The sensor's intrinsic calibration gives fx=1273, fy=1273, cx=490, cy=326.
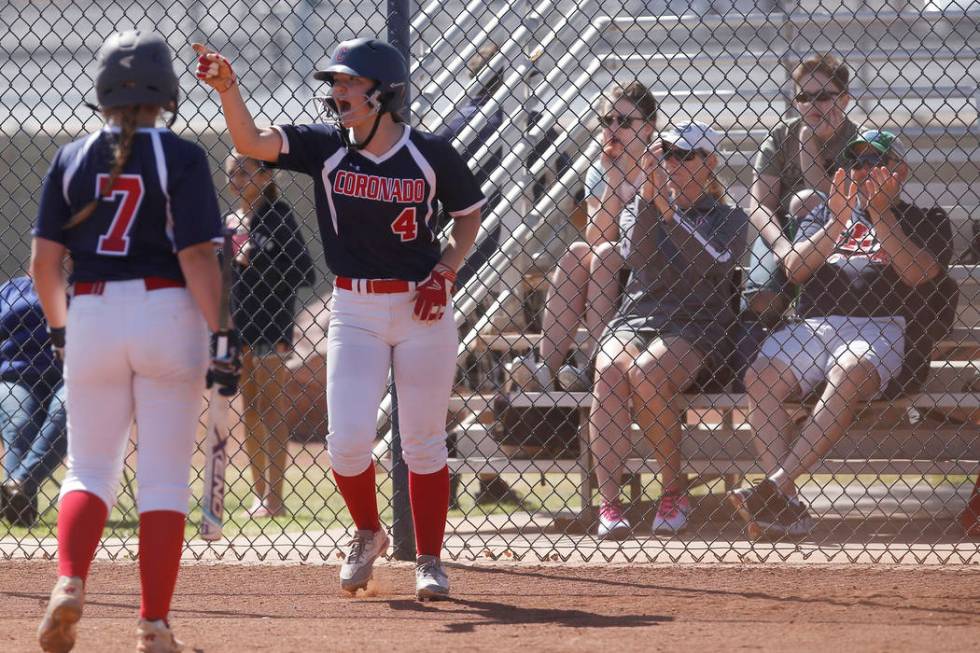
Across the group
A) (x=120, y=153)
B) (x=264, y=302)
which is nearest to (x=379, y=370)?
(x=120, y=153)

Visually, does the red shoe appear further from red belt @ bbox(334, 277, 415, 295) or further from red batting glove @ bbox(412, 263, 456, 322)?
red belt @ bbox(334, 277, 415, 295)

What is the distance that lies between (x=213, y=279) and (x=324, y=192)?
3.44 feet

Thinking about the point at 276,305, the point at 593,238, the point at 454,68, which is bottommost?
the point at 276,305

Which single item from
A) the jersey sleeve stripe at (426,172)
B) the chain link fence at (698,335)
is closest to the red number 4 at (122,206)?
the jersey sleeve stripe at (426,172)

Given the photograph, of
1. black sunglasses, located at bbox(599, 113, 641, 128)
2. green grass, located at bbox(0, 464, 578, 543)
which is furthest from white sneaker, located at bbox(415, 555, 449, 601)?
black sunglasses, located at bbox(599, 113, 641, 128)

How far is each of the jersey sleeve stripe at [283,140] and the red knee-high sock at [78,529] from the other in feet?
4.58

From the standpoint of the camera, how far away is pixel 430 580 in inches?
174

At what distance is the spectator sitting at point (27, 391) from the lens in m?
6.57

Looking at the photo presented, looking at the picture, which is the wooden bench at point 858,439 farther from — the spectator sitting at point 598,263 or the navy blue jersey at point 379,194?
the navy blue jersey at point 379,194

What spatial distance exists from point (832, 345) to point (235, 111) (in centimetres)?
291

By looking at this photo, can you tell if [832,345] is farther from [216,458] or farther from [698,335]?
[216,458]

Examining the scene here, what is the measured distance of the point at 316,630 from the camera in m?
4.02

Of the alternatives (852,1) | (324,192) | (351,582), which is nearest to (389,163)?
(324,192)

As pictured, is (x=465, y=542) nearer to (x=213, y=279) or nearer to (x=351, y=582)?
(x=351, y=582)
